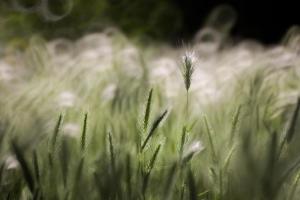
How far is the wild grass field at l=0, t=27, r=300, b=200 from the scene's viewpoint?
29.2 inches

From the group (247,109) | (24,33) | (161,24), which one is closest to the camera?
(247,109)

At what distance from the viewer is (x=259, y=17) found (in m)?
5.32

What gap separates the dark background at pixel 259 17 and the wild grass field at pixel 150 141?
3821mm

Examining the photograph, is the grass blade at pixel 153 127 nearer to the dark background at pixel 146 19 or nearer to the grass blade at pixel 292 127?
the grass blade at pixel 292 127

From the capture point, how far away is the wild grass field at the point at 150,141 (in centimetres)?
74

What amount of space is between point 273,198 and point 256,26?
4.74 m

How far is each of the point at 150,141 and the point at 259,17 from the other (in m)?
4.69

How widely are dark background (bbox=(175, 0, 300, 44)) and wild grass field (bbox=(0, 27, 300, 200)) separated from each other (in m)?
3.82

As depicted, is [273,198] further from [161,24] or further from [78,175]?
[161,24]

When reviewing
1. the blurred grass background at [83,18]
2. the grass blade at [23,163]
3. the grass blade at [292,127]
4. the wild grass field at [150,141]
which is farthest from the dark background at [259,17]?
the grass blade at [23,163]

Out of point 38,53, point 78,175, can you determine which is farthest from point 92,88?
point 78,175

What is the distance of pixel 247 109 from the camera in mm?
1004

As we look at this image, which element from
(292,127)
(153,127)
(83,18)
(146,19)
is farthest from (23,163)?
(146,19)

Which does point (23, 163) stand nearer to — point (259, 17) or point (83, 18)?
point (83, 18)
